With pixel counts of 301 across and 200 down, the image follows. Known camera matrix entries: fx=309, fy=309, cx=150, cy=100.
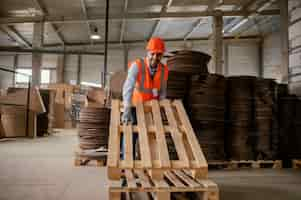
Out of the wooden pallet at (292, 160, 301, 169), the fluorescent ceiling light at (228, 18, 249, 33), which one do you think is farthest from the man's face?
the fluorescent ceiling light at (228, 18, 249, 33)

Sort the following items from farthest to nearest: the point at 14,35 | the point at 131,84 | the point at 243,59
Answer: the point at 243,59 < the point at 14,35 < the point at 131,84

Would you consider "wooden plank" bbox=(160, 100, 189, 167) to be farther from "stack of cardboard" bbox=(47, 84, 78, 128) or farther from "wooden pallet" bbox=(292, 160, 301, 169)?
"stack of cardboard" bbox=(47, 84, 78, 128)

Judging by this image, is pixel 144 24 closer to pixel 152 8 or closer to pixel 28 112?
pixel 152 8

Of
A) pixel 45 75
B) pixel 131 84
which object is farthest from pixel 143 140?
pixel 45 75

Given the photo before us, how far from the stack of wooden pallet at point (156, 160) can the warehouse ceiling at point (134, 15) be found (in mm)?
11063

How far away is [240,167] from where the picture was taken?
6.35 m

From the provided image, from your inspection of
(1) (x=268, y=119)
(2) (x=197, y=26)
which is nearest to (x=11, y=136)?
(1) (x=268, y=119)

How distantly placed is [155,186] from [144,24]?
15.6 meters

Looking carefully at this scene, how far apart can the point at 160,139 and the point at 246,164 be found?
3798 millimetres

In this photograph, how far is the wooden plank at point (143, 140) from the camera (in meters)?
2.86

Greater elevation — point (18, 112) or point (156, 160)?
point (18, 112)

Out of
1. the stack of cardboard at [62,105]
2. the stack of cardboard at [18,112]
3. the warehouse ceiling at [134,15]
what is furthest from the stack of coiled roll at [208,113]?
the stack of cardboard at [62,105]

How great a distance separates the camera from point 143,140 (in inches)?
123

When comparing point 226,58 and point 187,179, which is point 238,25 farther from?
point 187,179
